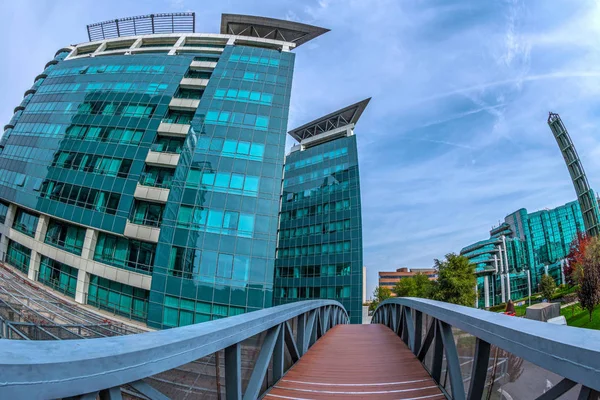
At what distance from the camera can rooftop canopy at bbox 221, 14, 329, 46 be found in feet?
119

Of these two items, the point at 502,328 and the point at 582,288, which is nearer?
the point at 502,328

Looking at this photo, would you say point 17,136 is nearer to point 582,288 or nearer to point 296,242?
point 296,242

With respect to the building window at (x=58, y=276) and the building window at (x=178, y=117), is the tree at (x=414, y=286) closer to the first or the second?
the building window at (x=178, y=117)

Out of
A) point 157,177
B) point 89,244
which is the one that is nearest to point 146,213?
point 157,177

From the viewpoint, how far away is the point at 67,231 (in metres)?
26.0

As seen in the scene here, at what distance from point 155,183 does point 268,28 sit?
2682 centimetres

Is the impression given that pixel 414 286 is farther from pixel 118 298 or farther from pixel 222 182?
pixel 118 298

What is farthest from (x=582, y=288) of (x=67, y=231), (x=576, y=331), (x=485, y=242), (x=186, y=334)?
(x=485, y=242)

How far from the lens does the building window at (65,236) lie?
25.0 metres

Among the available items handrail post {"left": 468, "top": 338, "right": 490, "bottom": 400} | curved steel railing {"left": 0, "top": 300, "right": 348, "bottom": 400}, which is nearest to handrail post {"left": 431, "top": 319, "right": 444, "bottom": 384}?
handrail post {"left": 468, "top": 338, "right": 490, "bottom": 400}

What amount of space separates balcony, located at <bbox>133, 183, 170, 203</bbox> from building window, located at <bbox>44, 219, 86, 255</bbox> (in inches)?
267

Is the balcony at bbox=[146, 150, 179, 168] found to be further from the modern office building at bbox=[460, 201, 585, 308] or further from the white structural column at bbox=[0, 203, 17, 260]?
the modern office building at bbox=[460, 201, 585, 308]

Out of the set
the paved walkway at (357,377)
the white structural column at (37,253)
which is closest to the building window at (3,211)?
the white structural column at (37,253)

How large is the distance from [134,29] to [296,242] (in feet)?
133
